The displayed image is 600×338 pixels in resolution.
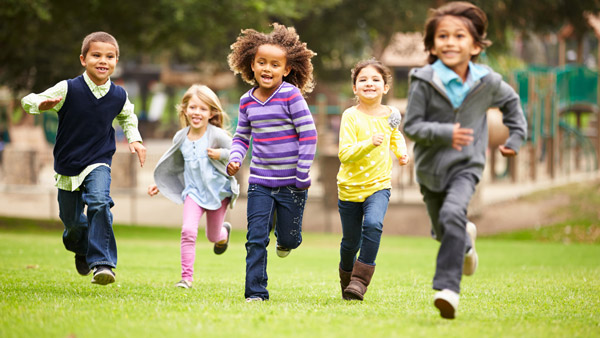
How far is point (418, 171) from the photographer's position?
5.62 meters

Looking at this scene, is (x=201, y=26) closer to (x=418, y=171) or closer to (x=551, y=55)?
(x=418, y=171)

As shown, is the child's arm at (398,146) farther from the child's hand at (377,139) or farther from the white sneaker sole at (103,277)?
the white sneaker sole at (103,277)

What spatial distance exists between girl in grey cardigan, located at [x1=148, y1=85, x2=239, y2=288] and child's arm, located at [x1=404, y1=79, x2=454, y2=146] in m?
2.78

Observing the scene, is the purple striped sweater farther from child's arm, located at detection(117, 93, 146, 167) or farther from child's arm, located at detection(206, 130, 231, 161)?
child's arm, located at detection(206, 130, 231, 161)

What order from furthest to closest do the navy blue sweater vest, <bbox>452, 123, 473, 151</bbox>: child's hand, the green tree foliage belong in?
the green tree foliage < the navy blue sweater vest < <bbox>452, 123, 473, 151</bbox>: child's hand

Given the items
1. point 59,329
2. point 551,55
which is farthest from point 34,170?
point 551,55

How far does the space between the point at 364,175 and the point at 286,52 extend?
118cm

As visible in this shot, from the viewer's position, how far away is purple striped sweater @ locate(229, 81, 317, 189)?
21.4 feet

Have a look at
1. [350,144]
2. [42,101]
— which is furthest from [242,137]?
[42,101]

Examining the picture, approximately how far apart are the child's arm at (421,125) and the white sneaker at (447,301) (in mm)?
938

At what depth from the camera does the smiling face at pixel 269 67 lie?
21.8 feet

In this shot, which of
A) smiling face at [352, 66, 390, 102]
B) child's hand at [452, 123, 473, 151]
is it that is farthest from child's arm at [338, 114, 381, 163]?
→ child's hand at [452, 123, 473, 151]

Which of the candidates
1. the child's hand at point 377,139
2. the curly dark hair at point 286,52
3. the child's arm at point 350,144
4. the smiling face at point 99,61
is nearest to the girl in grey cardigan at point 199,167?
the curly dark hair at point 286,52

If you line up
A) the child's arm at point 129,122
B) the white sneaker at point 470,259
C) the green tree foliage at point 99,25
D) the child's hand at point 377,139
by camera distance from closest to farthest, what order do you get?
the white sneaker at point 470,259 → the child's hand at point 377,139 → the child's arm at point 129,122 → the green tree foliage at point 99,25
